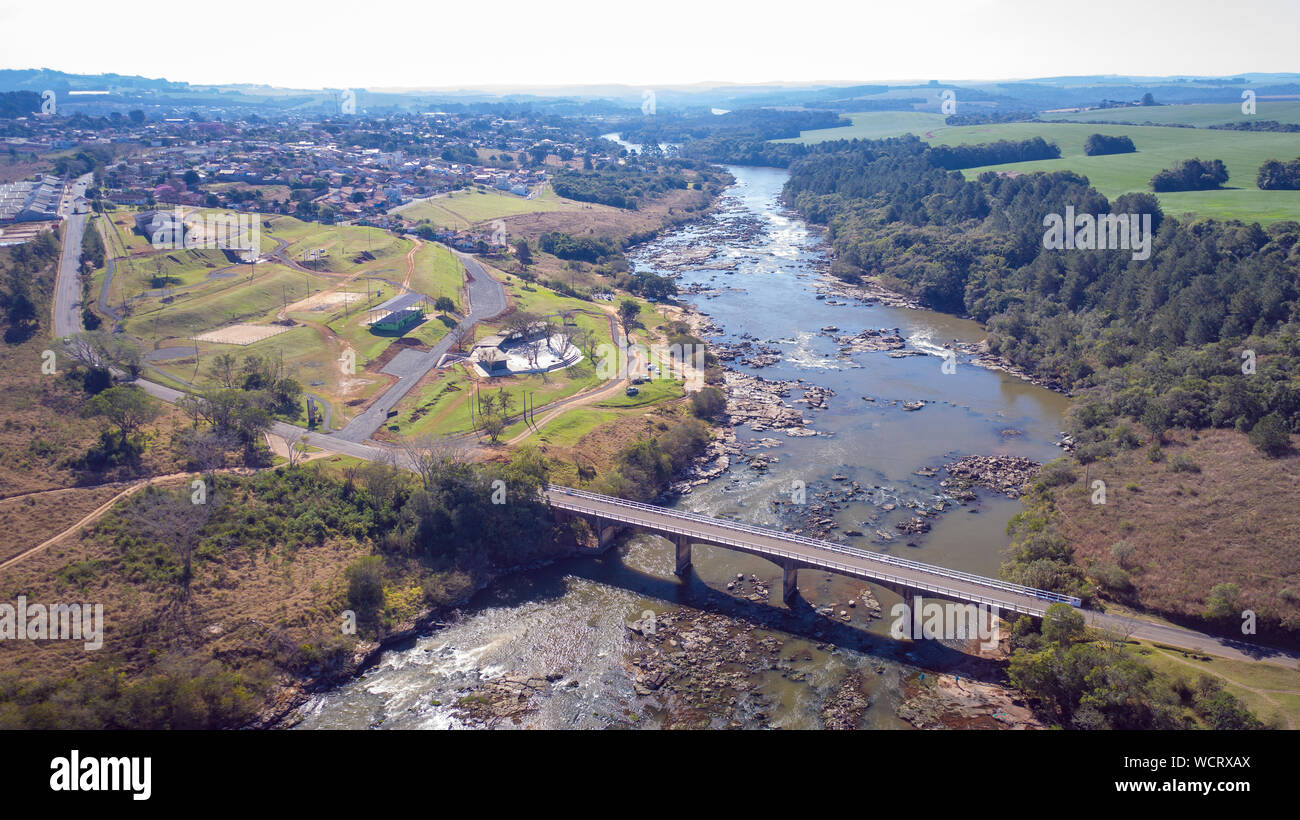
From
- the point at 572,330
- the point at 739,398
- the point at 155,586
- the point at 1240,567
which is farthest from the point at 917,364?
the point at 155,586

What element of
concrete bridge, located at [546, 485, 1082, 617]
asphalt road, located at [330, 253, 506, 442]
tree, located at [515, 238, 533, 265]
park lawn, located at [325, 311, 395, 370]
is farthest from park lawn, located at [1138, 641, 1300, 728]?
tree, located at [515, 238, 533, 265]

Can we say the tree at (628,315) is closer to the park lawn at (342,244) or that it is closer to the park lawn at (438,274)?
the park lawn at (438,274)

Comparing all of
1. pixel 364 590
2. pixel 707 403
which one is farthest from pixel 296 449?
pixel 707 403

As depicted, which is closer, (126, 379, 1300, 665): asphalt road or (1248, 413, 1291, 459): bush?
(126, 379, 1300, 665): asphalt road

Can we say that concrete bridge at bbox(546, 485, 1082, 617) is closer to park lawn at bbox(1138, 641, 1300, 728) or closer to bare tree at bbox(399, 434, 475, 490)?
park lawn at bbox(1138, 641, 1300, 728)

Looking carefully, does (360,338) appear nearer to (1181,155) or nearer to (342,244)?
(342,244)

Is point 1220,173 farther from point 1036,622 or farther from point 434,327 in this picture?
point 434,327

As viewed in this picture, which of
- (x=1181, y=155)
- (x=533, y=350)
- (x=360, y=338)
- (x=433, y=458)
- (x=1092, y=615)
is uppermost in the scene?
(x=1181, y=155)
